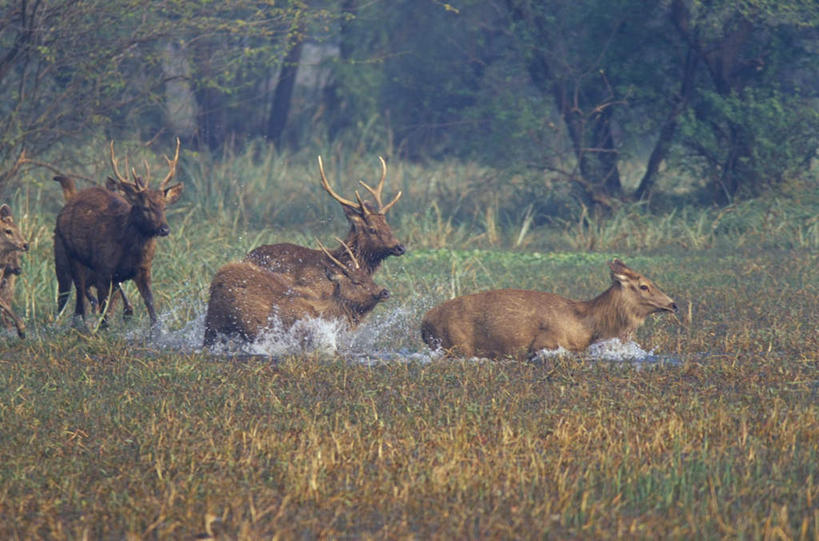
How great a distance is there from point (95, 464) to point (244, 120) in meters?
21.9

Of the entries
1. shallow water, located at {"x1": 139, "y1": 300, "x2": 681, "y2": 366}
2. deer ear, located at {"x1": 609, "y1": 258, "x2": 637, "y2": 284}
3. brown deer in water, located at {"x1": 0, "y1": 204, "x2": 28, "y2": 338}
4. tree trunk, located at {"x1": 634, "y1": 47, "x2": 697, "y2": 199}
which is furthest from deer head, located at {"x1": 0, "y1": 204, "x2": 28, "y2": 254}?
tree trunk, located at {"x1": 634, "y1": 47, "x2": 697, "y2": 199}

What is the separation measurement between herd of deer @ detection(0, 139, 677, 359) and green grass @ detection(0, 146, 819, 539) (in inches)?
13.3

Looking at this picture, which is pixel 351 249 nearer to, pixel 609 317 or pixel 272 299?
pixel 272 299

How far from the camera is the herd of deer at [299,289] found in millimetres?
8375

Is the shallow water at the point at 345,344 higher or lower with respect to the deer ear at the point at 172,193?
lower

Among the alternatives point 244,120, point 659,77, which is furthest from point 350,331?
point 244,120

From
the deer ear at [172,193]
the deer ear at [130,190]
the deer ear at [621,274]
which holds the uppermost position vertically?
the deer ear at [621,274]

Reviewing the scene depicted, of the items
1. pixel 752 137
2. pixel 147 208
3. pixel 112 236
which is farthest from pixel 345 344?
pixel 752 137

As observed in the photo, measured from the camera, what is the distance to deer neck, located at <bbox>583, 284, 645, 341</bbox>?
849 centimetres

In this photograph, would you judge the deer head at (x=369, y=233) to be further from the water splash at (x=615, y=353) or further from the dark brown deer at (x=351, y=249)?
the water splash at (x=615, y=353)

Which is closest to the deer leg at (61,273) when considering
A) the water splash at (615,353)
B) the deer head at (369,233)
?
the deer head at (369,233)

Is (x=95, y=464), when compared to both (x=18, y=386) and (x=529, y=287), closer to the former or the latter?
(x=18, y=386)

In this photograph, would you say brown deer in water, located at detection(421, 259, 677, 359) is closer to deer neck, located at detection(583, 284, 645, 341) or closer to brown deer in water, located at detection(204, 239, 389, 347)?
deer neck, located at detection(583, 284, 645, 341)

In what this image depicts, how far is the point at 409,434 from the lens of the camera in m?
5.92
